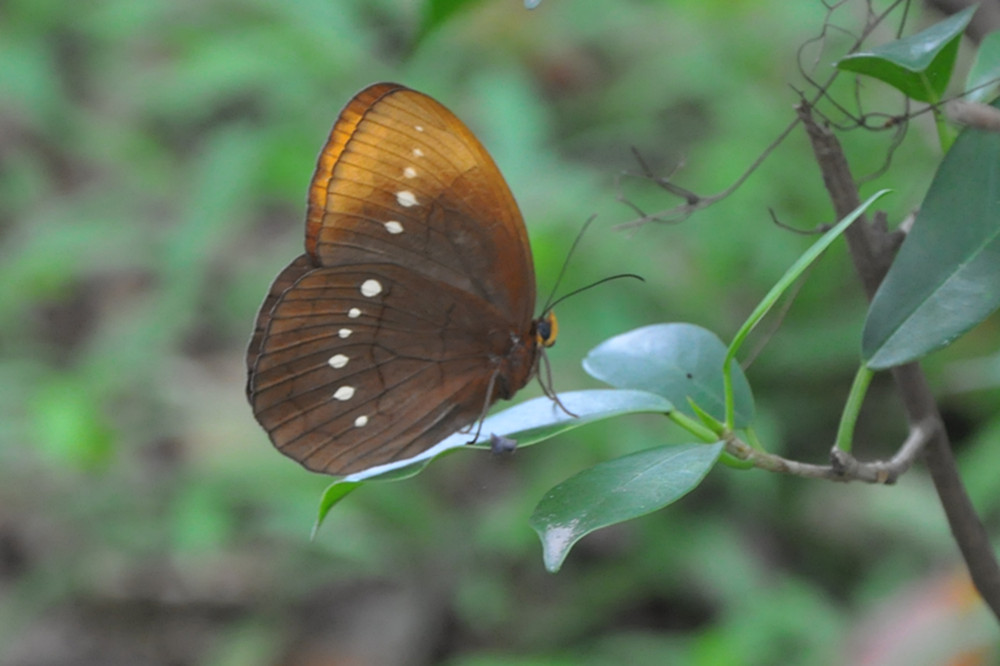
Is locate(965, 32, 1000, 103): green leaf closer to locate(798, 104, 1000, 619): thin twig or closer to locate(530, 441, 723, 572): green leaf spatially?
locate(798, 104, 1000, 619): thin twig

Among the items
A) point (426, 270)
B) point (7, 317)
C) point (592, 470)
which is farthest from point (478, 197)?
point (7, 317)

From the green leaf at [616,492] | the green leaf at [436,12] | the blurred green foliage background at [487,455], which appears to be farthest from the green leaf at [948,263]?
the blurred green foliage background at [487,455]

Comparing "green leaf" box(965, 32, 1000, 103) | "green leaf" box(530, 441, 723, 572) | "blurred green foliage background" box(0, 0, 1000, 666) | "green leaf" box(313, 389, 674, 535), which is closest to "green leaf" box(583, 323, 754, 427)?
"green leaf" box(313, 389, 674, 535)

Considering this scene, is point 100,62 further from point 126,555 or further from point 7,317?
point 126,555

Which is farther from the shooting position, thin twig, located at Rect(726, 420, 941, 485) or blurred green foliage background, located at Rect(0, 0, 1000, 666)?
blurred green foliage background, located at Rect(0, 0, 1000, 666)

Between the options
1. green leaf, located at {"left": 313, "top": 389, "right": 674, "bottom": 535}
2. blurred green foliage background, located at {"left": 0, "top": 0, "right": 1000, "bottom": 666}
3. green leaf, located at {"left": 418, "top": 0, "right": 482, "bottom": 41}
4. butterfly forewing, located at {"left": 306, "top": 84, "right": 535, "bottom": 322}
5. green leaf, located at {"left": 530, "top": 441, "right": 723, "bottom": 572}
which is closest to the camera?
green leaf, located at {"left": 530, "top": 441, "right": 723, "bottom": 572}

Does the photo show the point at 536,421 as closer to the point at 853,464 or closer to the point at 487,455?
the point at 853,464
